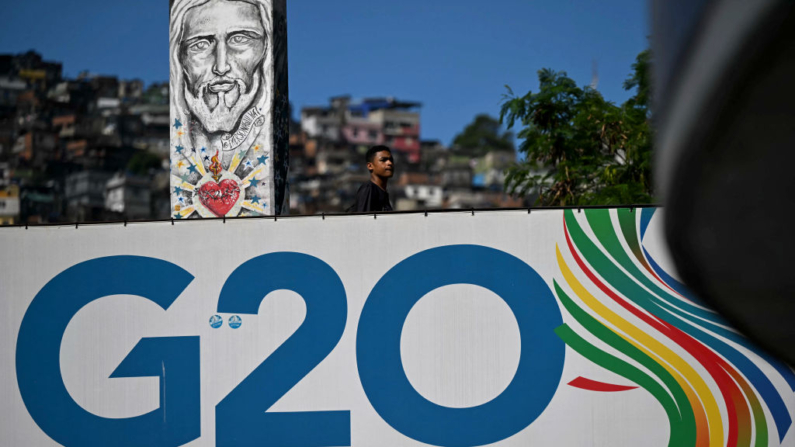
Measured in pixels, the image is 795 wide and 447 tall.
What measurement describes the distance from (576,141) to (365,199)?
26.5ft

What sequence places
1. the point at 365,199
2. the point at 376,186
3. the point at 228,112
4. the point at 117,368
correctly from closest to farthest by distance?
the point at 117,368 < the point at 365,199 < the point at 376,186 < the point at 228,112

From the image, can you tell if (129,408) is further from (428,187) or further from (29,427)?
(428,187)

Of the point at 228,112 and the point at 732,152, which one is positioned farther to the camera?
the point at 228,112

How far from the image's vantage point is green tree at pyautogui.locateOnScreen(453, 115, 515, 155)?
150125mm

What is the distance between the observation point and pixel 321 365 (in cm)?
578

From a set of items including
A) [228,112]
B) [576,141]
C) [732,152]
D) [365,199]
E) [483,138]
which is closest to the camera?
[732,152]

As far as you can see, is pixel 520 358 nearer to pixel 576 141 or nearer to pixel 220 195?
pixel 220 195

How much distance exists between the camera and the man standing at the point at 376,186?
641 centimetres

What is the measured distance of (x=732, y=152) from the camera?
93cm

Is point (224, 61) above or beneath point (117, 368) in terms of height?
above

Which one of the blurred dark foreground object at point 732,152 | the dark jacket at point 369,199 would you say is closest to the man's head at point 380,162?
the dark jacket at point 369,199

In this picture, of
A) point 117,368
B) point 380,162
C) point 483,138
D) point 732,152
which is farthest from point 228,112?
point 483,138

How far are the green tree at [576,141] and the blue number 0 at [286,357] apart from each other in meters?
8.08

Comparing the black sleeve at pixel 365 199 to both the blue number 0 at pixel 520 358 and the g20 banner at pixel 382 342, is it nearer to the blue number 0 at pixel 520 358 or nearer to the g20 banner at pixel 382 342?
the g20 banner at pixel 382 342
